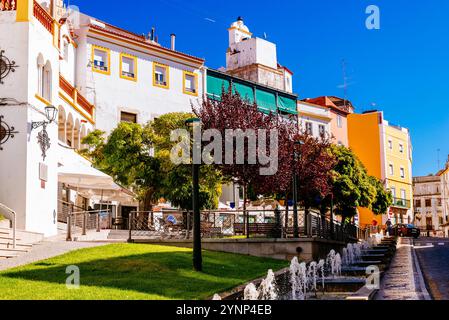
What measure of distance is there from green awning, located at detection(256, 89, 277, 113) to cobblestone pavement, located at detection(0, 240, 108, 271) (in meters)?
32.6

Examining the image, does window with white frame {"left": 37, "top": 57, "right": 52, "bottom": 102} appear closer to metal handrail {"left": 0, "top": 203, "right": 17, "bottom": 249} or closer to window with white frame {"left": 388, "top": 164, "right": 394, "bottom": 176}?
metal handrail {"left": 0, "top": 203, "right": 17, "bottom": 249}

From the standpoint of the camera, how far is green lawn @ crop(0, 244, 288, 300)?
10.7 m

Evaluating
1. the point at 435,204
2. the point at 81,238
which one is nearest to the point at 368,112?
the point at 435,204

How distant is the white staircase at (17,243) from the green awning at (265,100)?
33.4 meters

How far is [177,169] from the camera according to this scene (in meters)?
29.6

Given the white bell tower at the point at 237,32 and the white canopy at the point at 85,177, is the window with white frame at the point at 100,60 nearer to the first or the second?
the white canopy at the point at 85,177

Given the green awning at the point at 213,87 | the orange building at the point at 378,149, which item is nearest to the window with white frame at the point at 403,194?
the orange building at the point at 378,149

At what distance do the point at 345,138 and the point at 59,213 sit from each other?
45691 mm

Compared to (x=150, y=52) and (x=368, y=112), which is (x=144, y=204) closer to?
(x=150, y=52)

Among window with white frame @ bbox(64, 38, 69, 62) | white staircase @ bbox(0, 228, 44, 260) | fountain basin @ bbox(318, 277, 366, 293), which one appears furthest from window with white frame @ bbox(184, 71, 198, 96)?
fountain basin @ bbox(318, 277, 366, 293)

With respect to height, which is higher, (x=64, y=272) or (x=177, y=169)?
(x=177, y=169)

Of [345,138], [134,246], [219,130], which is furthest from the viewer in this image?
[345,138]

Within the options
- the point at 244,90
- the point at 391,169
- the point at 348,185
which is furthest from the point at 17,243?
the point at 391,169
